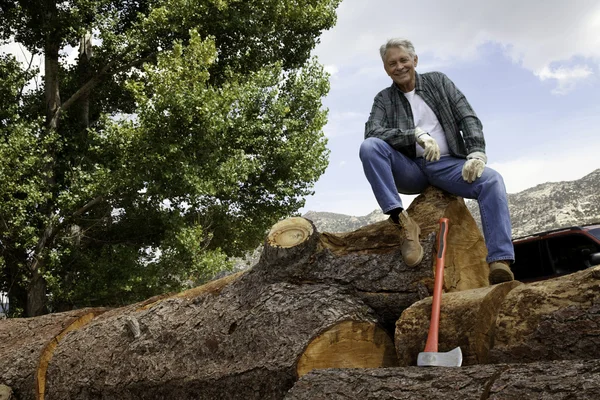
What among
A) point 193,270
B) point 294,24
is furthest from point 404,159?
point 294,24

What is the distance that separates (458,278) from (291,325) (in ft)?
4.16

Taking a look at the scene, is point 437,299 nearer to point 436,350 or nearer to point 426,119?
point 436,350

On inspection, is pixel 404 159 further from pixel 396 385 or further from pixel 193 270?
pixel 193 270

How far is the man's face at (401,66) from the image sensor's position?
4242 mm

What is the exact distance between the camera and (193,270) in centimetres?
1235

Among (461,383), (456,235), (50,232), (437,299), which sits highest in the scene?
(50,232)

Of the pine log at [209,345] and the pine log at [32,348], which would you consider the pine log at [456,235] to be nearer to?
the pine log at [209,345]

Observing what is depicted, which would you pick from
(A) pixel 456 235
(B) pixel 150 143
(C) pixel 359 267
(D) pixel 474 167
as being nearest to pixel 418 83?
(D) pixel 474 167

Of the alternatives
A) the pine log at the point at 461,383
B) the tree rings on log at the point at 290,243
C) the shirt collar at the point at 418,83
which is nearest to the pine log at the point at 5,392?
the tree rings on log at the point at 290,243

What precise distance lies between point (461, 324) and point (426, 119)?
1.73 m

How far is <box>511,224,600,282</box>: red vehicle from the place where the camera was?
8516 millimetres

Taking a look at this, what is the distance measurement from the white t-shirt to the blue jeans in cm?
14

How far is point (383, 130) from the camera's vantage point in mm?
4223

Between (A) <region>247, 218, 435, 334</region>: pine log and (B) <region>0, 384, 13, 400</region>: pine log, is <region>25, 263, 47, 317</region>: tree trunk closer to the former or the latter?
(B) <region>0, 384, 13, 400</region>: pine log
